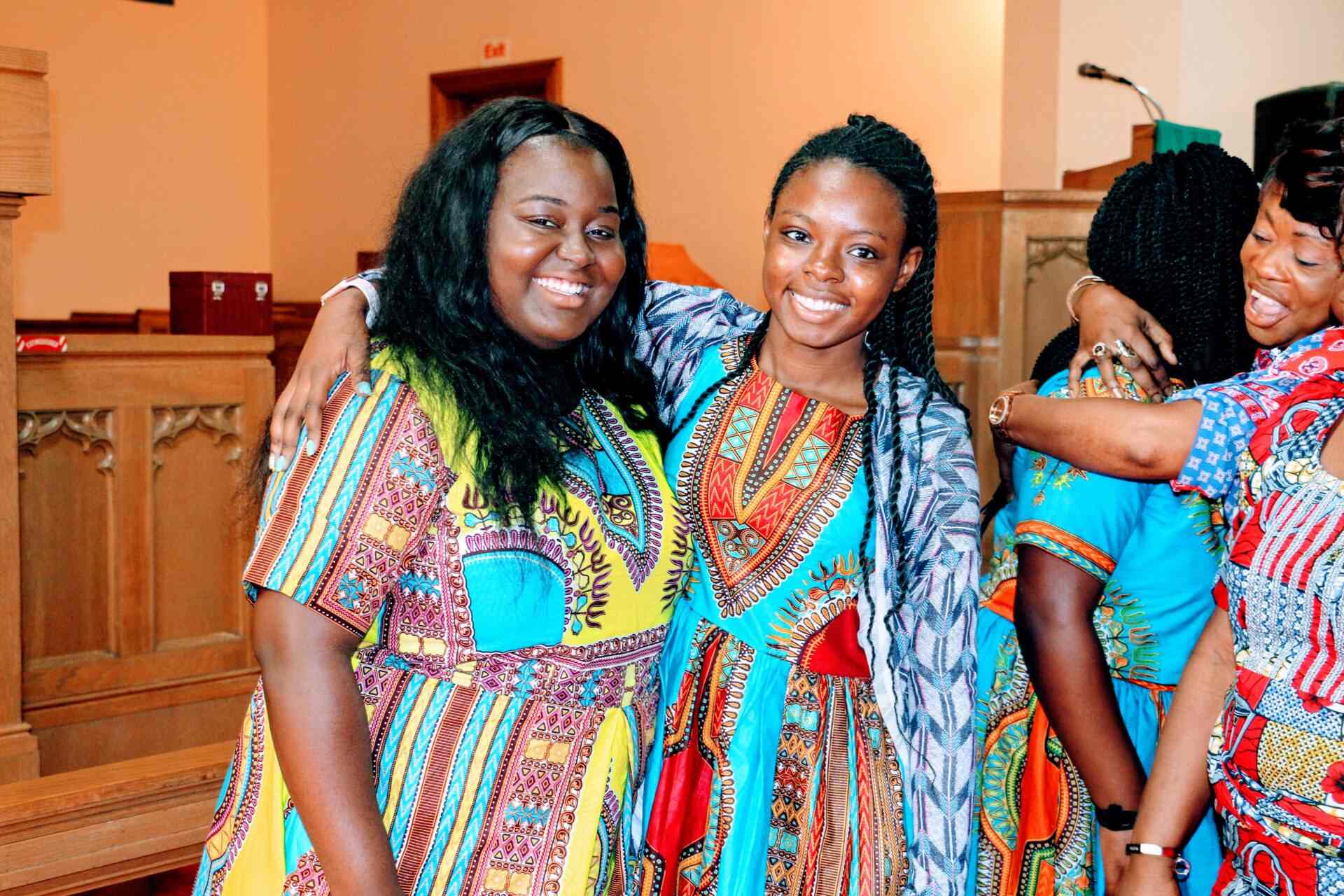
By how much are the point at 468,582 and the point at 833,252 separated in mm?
601

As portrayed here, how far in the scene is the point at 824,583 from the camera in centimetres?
153

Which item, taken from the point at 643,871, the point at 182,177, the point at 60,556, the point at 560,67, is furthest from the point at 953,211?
the point at 182,177

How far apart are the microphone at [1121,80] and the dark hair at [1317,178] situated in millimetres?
4002

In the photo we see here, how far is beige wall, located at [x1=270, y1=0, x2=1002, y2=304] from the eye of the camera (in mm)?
6027

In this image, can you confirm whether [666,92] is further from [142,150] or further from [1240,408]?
[1240,408]

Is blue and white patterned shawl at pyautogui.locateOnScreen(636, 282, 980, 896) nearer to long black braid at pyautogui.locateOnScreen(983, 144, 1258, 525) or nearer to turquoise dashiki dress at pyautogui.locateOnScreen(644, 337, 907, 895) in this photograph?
turquoise dashiki dress at pyautogui.locateOnScreen(644, 337, 907, 895)

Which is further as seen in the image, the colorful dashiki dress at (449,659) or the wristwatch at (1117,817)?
the wristwatch at (1117,817)

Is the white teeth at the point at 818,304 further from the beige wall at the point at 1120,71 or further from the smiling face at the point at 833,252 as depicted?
the beige wall at the point at 1120,71

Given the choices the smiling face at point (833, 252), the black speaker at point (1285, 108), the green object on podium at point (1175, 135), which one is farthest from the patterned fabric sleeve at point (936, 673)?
the black speaker at point (1285, 108)

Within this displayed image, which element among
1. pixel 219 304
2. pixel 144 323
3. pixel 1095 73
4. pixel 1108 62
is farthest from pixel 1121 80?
pixel 144 323

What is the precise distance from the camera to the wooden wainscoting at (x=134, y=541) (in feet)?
11.8

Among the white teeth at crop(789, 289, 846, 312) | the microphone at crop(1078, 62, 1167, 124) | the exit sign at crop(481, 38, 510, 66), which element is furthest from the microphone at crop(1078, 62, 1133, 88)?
the white teeth at crop(789, 289, 846, 312)

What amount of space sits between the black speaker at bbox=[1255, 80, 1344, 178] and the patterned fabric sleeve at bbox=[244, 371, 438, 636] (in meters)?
4.80

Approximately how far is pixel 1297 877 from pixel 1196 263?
747mm
